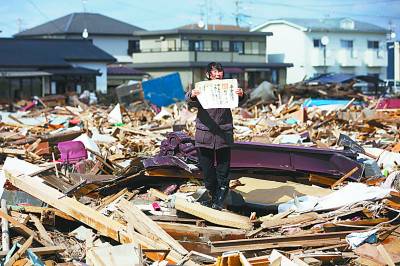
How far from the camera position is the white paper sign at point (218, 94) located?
5.81 meters

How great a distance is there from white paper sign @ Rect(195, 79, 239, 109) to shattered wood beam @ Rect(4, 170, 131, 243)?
1358 millimetres

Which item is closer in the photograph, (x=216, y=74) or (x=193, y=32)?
(x=216, y=74)

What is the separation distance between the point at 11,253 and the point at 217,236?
5.46 feet

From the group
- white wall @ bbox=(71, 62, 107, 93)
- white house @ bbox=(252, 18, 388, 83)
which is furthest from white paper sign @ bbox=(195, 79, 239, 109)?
white house @ bbox=(252, 18, 388, 83)

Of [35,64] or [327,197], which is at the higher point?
[35,64]

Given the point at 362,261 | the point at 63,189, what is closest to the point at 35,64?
the point at 63,189

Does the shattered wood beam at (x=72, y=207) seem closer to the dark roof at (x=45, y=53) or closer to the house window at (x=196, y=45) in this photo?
the dark roof at (x=45, y=53)

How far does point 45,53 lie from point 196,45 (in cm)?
1178

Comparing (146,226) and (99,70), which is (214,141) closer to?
(146,226)

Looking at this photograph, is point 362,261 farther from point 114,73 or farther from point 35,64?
point 114,73

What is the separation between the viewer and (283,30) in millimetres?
49750

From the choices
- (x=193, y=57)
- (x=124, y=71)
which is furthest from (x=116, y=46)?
(x=193, y=57)

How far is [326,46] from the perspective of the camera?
→ 160ft

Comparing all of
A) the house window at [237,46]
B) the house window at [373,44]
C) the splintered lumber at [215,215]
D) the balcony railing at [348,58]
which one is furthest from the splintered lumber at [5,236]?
the house window at [373,44]
